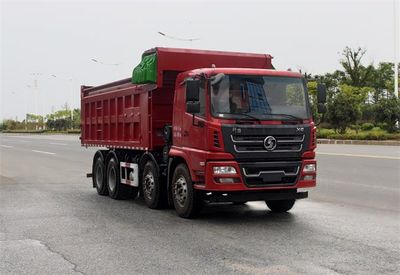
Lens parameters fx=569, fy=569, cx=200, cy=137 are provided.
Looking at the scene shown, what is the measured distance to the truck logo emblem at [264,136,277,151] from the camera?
863 centimetres

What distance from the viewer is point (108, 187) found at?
1256 cm

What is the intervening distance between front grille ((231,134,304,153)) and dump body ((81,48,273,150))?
212 centimetres

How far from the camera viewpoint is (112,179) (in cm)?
1236

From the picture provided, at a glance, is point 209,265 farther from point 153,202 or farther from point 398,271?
point 153,202

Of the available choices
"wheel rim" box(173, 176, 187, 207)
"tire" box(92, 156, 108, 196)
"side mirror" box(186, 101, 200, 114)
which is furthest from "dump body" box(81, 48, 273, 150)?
"side mirror" box(186, 101, 200, 114)

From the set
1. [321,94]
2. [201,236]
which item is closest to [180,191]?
[201,236]

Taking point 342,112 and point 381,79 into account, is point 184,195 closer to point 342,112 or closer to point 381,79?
point 342,112

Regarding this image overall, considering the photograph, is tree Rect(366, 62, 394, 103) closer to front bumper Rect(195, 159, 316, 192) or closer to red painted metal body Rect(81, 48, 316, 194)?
red painted metal body Rect(81, 48, 316, 194)

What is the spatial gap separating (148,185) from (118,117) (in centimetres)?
202

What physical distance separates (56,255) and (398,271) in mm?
3805

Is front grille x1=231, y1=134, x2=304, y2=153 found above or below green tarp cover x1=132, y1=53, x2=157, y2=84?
below

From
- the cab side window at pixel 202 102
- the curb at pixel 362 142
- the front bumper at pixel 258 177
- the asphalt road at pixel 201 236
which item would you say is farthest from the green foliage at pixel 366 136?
the cab side window at pixel 202 102

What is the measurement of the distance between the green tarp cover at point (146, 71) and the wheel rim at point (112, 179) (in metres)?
2.42

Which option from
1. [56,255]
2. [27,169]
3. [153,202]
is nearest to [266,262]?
[56,255]
